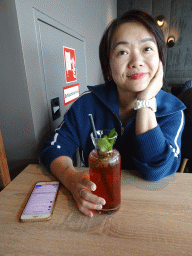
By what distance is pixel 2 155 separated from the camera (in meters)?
0.85

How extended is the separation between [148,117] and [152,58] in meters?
0.30

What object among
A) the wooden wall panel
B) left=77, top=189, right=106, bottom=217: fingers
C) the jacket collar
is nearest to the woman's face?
the jacket collar

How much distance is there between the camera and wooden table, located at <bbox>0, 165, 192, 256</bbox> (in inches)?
17.6

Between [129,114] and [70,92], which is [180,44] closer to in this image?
[70,92]

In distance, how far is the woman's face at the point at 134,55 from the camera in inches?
32.9

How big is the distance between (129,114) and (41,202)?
68cm

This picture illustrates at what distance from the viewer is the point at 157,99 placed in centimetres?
97

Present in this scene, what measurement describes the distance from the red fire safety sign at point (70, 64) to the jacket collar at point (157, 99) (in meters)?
0.51

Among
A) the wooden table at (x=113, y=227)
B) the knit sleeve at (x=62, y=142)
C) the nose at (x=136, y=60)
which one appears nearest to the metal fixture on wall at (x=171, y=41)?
the nose at (x=136, y=60)

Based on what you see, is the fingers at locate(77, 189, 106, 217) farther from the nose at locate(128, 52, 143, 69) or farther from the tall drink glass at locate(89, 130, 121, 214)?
the nose at locate(128, 52, 143, 69)

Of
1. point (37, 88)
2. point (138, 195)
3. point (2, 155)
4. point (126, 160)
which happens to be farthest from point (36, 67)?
point (138, 195)

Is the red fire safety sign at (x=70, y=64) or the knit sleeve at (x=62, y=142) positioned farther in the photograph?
the red fire safety sign at (x=70, y=64)

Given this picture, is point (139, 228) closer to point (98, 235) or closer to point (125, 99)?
point (98, 235)

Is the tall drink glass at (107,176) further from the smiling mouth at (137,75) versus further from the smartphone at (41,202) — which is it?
the smiling mouth at (137,75)
